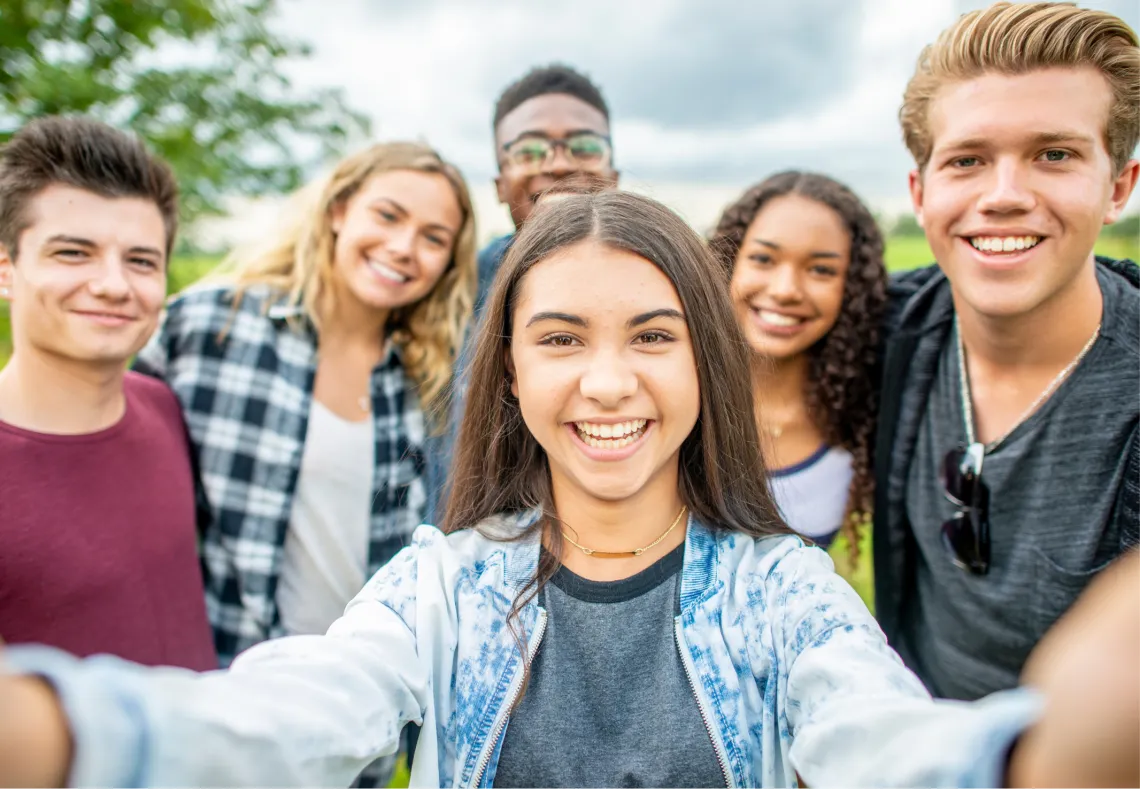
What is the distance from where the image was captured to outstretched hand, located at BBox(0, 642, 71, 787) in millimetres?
893

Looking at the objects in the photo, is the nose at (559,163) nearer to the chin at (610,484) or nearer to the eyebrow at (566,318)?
the eyebrow at (566,318)

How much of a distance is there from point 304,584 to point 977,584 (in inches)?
87.4

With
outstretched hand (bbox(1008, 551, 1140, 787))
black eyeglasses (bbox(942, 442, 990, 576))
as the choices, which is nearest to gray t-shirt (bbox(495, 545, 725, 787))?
outstretched hand (bbox(1008, 551, 1140, 787))

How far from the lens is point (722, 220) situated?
319 cm

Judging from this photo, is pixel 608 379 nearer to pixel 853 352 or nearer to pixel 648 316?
pixel 648 316

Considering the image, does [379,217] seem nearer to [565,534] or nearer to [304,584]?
[304,584]

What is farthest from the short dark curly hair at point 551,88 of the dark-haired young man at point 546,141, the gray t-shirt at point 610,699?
the gray t-shirt at point 610,699

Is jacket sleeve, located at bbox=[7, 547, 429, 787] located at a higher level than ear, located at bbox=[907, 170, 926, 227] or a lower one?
lower

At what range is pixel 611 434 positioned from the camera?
1.71 m

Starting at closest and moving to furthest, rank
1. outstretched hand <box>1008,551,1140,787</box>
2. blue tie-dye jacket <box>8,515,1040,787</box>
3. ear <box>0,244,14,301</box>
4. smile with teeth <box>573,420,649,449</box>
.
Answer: outstretched hand <box>1008,551,1140,787</box>
blue tie-dye jacket <box>8,515,1040,787</box>
smile with teeth <box>573,420,649,449</box>
ear <box>0,244,14,301</box>

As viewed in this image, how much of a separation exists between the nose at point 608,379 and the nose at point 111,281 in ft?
4.67

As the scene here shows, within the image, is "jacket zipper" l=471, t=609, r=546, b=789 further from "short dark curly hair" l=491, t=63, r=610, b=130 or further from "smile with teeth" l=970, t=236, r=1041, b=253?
"short dark curly hair" l=491, t=63, r=610, b=130

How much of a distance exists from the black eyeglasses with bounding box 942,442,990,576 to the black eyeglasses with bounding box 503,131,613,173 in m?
1.84

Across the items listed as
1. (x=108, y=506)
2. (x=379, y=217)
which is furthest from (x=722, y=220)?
(x=108, y=506)
